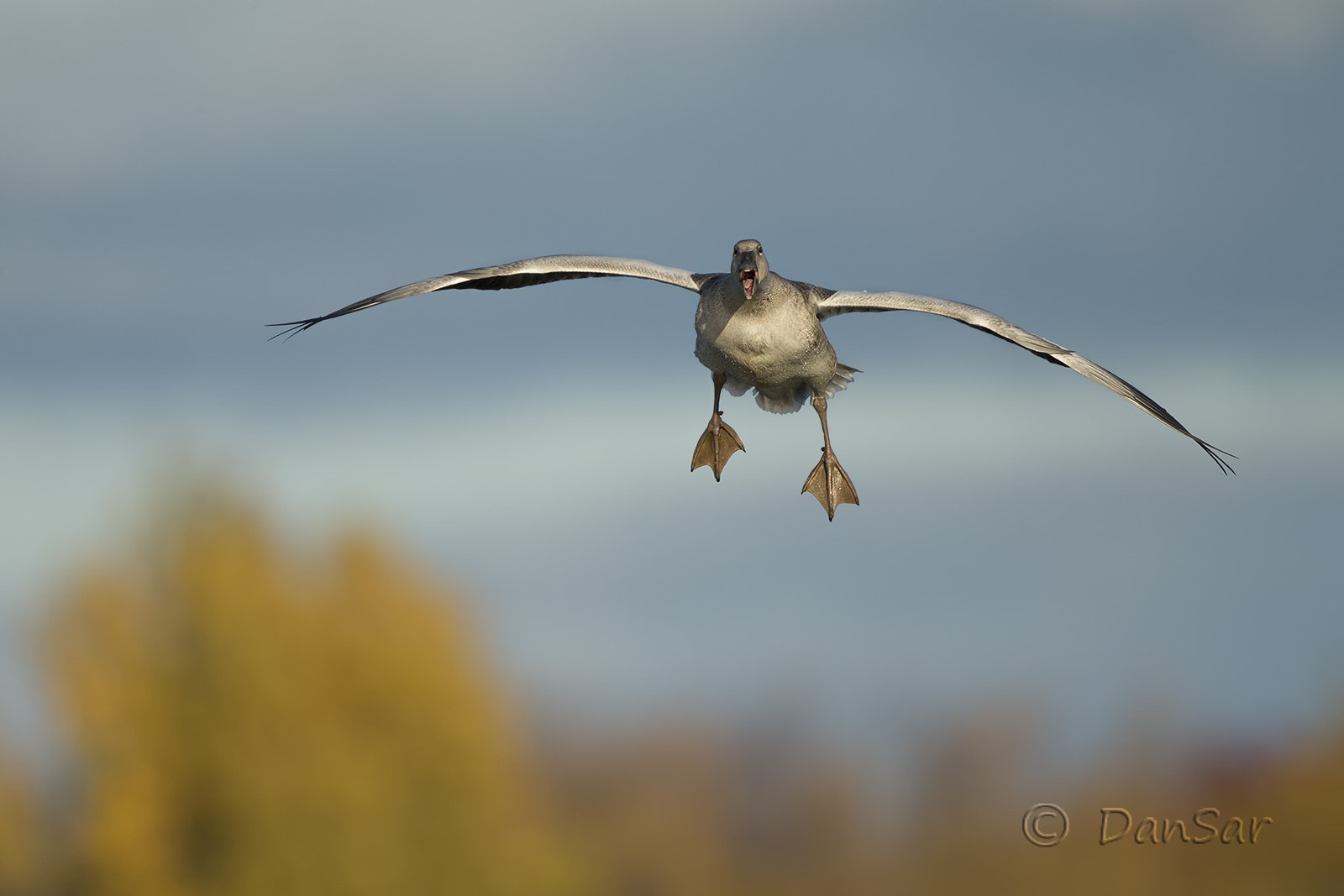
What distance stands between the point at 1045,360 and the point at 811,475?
126 inches

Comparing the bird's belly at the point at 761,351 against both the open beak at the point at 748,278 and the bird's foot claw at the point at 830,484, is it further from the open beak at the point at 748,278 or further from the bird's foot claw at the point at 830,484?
the bird's foot claw at the point at 830,484

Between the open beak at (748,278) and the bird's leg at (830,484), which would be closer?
the open beak at (748,278)

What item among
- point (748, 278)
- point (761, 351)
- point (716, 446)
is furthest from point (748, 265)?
point (716, 446)

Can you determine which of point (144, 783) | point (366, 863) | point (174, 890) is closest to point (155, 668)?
point (144, 783)

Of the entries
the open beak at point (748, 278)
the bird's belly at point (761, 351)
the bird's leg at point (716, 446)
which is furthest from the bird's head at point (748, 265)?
the bird's leg at point (716, 446)

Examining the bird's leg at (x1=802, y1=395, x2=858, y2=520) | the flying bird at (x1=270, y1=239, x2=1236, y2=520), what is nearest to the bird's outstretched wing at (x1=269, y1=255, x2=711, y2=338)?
the flying bird at (x1=270, y1=239, x2=1236, y2=520)

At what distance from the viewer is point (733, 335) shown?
46.0 feet

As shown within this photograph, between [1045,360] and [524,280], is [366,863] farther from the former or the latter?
[1045,360]

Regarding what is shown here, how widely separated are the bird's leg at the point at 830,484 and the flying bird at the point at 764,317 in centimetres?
75

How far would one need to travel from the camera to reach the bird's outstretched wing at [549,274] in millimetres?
14844

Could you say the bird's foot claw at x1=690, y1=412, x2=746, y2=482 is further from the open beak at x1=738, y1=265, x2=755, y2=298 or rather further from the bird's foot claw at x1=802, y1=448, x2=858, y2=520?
the open beak at x1=738, y1=265, x2=755, y2=298

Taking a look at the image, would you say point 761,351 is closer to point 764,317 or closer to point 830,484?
point 764,317

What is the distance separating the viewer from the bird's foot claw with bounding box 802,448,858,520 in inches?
652

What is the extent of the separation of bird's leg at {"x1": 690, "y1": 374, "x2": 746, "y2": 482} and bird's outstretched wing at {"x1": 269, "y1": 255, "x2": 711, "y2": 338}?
2260 millimetres
